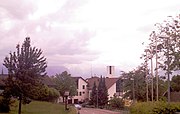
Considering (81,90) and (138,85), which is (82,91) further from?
(138,85)

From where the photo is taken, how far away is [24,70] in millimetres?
43281

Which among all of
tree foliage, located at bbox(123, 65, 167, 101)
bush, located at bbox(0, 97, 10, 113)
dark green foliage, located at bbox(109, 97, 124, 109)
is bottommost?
dark green foliage, located at bbox(109, 97, 124, 109)

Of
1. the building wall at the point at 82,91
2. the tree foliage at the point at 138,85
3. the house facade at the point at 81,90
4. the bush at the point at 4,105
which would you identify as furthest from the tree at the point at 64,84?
the bush at the point at 4,105

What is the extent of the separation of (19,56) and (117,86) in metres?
92.2

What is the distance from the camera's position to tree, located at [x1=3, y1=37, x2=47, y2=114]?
1671 inches

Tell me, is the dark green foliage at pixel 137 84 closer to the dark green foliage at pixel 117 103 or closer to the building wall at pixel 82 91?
the dark green foliage at pixel 117 103

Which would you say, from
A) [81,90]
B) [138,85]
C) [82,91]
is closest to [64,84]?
[81,90]

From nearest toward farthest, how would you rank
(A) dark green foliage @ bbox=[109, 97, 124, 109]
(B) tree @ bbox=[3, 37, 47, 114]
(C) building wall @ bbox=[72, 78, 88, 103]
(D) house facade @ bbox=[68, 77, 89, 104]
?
(B) tree @ bbox=[3, 37, 47, 114]
(A) dark green foliage @ bbox=[109, 97, 124, 109]
(D) house facade @ bbox=[68, 77, 89, 104]
(C) building wall @ bbox=[72, 78, 88, 103]

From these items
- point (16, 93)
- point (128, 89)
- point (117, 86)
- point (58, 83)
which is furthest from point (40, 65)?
point (117, 86)

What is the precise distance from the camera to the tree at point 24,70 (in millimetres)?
42438

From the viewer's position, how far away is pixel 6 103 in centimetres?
4497

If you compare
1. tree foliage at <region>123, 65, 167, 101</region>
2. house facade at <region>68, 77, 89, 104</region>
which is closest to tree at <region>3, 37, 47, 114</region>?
tree foliage at <region>123, 65, 167, 101</region>

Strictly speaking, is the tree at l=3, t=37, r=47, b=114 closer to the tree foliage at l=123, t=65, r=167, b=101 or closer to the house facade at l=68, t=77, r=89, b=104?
the tree foliage at l=123, t=65, r=167, b=101

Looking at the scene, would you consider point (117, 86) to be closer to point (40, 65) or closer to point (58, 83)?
point (58, 83)
